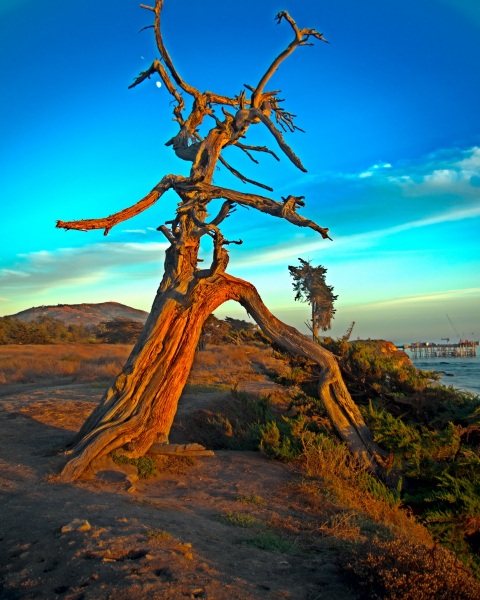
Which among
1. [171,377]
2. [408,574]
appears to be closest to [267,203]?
[171,377]

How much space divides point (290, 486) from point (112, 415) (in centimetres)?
294

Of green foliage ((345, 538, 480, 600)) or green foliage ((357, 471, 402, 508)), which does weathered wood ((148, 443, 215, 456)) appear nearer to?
green foliage ((357, 471, 402, 508))

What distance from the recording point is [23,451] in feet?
28.7

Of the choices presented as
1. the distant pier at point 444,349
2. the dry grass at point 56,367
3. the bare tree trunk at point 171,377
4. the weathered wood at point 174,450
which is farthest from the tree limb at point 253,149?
the distant pier at point 444,349

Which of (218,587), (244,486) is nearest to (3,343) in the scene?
(244,486)

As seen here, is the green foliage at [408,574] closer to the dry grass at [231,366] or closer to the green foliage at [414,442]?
the green foliage at [414,442]

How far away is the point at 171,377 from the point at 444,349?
72.4 metres

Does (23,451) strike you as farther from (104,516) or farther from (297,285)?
(297,285)

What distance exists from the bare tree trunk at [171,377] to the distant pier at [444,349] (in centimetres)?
6584

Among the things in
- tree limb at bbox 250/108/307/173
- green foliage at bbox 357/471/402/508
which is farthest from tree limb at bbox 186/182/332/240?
green foliage at bbox 357/471/402/508

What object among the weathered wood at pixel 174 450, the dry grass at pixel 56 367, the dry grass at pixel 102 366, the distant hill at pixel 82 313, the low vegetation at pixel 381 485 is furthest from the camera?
the distant hill at pixel 82 313

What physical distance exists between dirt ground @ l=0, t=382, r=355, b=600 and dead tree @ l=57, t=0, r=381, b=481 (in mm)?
696

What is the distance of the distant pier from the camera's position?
70.3 m

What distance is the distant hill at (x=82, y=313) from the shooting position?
8350cm
